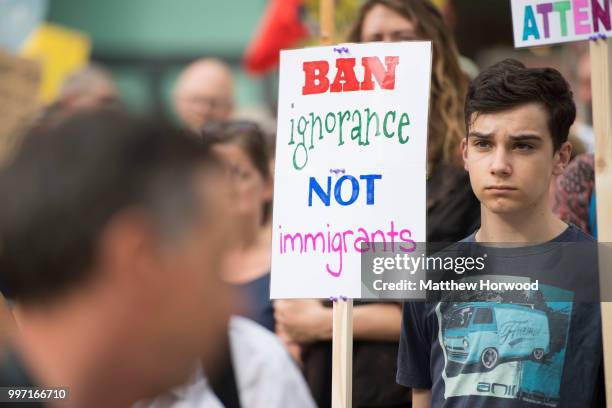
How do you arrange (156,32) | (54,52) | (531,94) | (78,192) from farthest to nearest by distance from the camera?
(156,32)
(54,52)
(531,94)
(78,192)

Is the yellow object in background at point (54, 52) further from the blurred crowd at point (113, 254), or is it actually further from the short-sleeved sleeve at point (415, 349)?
the blurred crowd at point (113, 254)

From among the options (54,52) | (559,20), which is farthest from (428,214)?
(54,52)

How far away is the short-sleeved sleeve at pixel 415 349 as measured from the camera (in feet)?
9.18

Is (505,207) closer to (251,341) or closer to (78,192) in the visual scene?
(251,341)

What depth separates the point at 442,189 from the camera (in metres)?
3.23

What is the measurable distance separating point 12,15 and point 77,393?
432cm

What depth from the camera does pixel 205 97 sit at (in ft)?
15.8

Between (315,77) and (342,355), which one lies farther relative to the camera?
(315,77)

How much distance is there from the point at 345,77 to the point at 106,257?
5.79 feet

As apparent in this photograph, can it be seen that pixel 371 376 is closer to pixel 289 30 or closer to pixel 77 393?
pixel 77 393

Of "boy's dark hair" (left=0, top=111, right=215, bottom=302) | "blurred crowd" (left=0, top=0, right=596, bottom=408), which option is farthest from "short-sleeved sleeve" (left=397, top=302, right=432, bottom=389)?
"boy's dark hair" (left=0, top=111, right=215, bottom=302)

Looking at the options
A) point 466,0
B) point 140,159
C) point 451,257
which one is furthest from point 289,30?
point 140,159

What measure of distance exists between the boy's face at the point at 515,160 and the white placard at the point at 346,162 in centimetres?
21

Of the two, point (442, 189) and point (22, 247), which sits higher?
point (442, 189)
